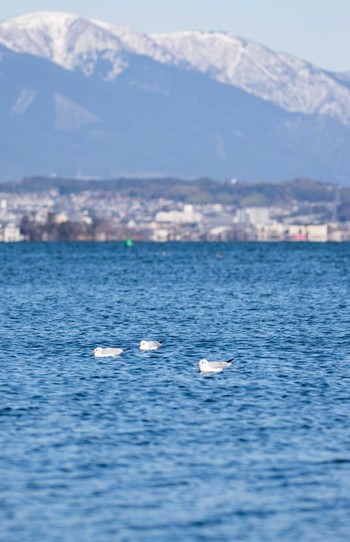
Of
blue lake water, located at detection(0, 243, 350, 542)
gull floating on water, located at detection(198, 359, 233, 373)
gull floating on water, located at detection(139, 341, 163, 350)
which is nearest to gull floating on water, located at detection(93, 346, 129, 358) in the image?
blue lake water, located at detection(0, 243, 350, 542)

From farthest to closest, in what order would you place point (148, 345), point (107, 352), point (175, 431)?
1. point (148, 345)
2. point (107, 352)
3. point (175, 431)

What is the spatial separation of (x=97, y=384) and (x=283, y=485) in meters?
15.9

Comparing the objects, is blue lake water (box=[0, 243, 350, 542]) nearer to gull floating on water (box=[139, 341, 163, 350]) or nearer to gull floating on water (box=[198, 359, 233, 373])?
gull floating on water (box=[198, 359, 233, 373])

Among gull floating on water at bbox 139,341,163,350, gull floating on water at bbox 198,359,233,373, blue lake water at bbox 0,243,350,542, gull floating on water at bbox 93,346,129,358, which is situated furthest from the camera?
gull floating on water at bbox 139,341,163,350

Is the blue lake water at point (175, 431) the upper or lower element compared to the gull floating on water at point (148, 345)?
lower

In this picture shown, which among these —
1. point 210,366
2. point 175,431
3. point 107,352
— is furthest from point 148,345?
point 175,431

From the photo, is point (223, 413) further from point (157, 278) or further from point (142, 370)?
point (157, 278)

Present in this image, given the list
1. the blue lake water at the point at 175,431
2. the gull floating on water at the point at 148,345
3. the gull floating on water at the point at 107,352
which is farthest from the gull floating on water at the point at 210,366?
the gull floating on water at the point at 148,345

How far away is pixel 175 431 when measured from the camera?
37.2 meters

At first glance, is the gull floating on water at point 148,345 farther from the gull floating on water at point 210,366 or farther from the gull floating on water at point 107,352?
the gull floating on water at point 210,366

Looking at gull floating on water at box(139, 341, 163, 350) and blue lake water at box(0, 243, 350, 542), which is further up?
gull floating on water at box(139, 341, 163, 350)

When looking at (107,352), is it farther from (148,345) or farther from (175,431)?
(175,431)

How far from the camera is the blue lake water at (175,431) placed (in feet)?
93.8

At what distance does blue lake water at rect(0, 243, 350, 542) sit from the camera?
28.6m
